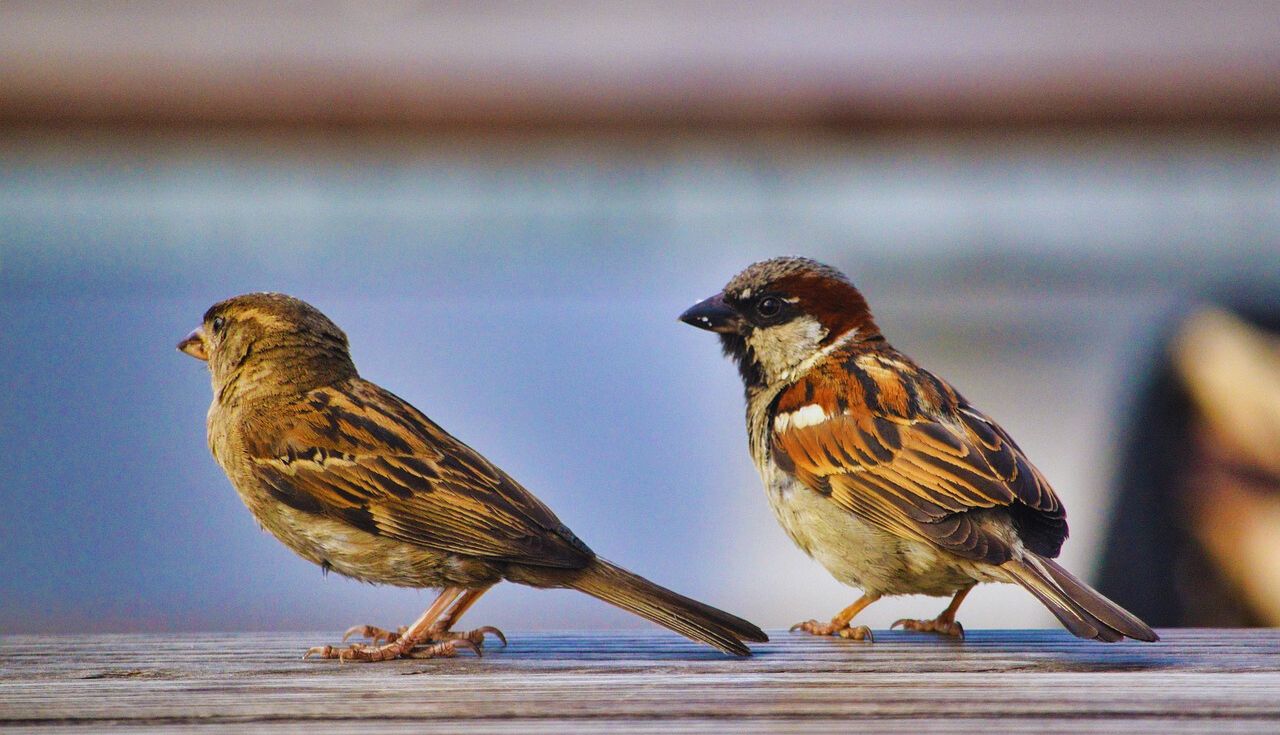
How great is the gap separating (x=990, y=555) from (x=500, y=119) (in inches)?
99.7

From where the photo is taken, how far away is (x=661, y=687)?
1.81m

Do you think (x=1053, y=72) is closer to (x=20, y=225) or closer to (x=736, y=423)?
(x=736, y=423)

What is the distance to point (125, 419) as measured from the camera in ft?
16.5

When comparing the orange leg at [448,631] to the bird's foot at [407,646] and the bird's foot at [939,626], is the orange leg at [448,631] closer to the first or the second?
the bird's foot at [407,646]

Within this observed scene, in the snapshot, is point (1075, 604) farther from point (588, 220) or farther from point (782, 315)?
point (588, 220)

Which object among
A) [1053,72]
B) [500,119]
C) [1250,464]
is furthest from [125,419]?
[1250,464]

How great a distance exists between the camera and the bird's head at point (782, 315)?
3035 millimetres

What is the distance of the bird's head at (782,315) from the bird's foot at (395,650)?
101 cm

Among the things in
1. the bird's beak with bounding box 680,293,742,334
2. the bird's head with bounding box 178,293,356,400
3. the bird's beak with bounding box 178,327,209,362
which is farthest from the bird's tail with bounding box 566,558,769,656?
the bird's beak with bounding box 178,327,209,362

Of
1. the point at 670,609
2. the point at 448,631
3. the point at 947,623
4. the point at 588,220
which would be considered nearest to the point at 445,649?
the point at 448,631

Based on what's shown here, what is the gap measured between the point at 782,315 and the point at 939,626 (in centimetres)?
77

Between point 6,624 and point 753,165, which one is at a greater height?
point 753,165

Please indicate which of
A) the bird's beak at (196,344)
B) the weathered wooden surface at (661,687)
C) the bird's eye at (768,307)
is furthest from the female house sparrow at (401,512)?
the bird's eye at (768,307)

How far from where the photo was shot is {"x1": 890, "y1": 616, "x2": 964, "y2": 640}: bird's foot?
2.60m
